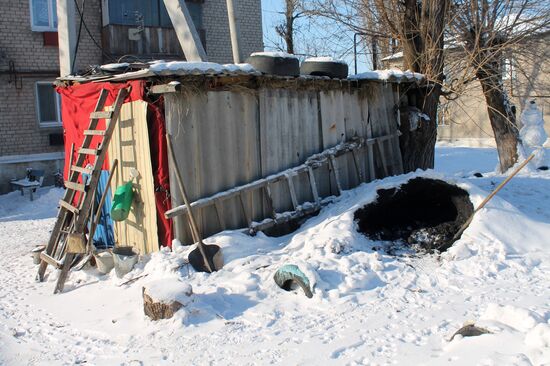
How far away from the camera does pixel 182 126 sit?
6543 mm

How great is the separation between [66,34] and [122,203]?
3.50 metres

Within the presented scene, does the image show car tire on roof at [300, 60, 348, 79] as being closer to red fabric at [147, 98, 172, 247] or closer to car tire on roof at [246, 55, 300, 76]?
car tire on roof at [246, 55, 300, 76]

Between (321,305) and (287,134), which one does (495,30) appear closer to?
(287,134)

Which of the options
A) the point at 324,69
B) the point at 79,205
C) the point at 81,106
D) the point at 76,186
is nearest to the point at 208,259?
the point at 79,205

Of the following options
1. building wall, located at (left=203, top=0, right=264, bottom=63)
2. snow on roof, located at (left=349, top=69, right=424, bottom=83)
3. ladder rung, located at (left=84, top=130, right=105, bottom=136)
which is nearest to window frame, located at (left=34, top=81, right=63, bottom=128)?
building wall, located at (left=203, top=0, right=264, bottom=63)

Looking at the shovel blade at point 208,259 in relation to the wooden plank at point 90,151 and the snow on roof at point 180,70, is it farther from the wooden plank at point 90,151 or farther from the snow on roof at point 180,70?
the snow on roof at point 180,70

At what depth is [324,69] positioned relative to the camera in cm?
816

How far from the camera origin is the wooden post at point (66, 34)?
8547mm

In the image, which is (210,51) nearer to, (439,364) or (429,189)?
(429,189)

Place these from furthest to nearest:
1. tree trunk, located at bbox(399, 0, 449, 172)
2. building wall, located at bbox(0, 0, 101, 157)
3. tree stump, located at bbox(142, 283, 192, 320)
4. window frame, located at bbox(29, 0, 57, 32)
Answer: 1. window frame, located at bbox(29, 0, 57, 32)
2. building wall, located at bbox(0, 0, 101, 157)
3. tree trunk, located at bbox(399, 0, 449, 172)
4. tree stump, located at bbox(142, 283, 192, 320)

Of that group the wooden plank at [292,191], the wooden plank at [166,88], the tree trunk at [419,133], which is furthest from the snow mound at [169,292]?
the tree trunk at [419,133]

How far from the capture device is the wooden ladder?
651 centimetres

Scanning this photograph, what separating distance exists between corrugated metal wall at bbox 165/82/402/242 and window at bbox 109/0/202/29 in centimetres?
975

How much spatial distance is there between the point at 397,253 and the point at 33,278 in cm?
458
